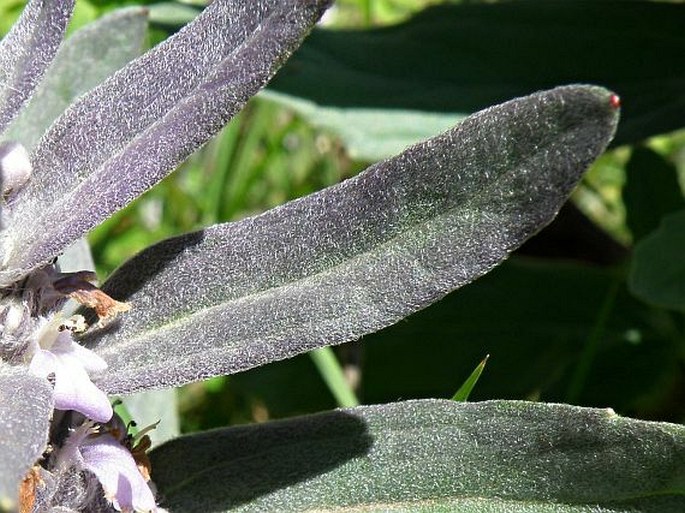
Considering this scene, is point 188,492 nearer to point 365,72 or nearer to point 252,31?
point 252,31

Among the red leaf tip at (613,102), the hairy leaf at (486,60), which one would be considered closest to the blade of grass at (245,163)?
the hairy leaf at (486,60)

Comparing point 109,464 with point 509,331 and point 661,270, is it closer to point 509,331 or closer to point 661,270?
point 661,270

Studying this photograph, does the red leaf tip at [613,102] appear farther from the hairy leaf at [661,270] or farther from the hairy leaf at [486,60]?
the hairy leaf at [486,60]

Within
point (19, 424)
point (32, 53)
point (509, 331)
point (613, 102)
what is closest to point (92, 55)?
point (32, 53)

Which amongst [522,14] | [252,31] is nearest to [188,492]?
[252,31]

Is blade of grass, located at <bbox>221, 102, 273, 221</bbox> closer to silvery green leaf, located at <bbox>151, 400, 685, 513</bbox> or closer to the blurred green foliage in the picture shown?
the blurred green foliage

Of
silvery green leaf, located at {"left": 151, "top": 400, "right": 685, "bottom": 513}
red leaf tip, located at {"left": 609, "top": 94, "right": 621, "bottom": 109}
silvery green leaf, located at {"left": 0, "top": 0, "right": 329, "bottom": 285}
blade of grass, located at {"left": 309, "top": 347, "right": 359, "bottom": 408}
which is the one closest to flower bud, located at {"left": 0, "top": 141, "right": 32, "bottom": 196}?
silvery green leaf, located at {"left": 0, "top": 0, "right": 329, "bottom": 285}

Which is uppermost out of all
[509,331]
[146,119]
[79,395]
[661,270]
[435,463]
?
[146,119]
